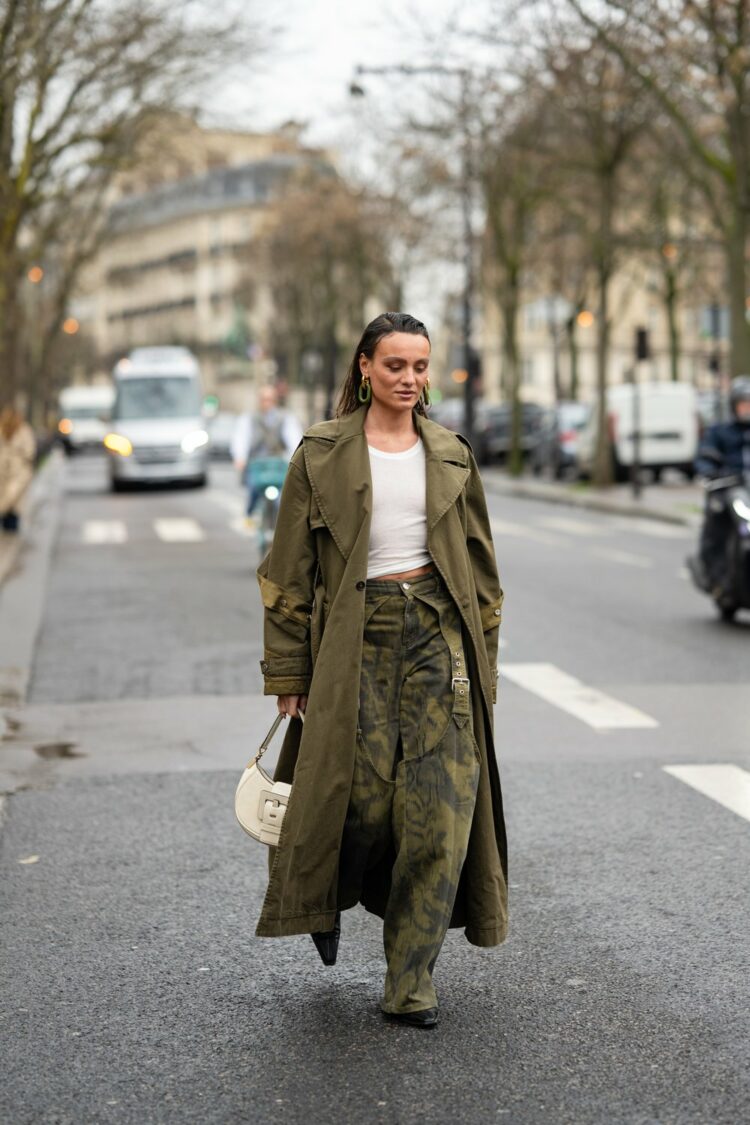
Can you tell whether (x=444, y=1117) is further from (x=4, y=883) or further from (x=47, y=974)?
(x=4, y=883)

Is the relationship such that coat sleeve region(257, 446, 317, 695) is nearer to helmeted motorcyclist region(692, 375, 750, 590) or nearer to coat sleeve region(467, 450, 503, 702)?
coat sleeve region(467, 450, 503, 702)

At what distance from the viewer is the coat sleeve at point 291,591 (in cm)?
480

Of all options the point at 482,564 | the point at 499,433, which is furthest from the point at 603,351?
the point at 482,564

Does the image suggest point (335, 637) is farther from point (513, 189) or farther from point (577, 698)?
point (513, 189)

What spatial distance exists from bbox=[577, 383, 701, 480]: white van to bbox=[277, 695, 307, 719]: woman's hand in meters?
31.6

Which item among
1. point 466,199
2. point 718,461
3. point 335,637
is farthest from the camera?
point 466,199

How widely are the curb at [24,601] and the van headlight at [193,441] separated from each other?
5703 millimetres

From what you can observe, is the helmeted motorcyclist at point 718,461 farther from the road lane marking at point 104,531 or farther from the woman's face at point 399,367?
the road lane marking at point 104,531

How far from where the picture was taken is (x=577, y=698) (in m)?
10.7

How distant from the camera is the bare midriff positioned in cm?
479

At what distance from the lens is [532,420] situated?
170 feet

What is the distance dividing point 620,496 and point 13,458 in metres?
12.8

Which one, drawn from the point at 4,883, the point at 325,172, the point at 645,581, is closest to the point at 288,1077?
the point at 4,883

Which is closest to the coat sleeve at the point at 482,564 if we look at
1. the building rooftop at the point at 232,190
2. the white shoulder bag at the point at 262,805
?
the white shoulder bag at the point at 262,805
